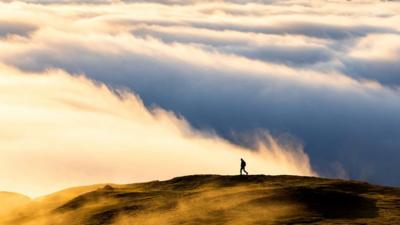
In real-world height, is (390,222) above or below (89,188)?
below

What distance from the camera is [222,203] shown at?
209ft

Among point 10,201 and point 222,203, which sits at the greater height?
point 10,201

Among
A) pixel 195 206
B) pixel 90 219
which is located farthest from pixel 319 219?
pixel 90 219

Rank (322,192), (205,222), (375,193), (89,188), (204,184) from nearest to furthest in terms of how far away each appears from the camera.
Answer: (205,222) → (322,192) → (375,193) → (204,184) → (89,188)

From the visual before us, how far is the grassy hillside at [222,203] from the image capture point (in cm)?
5721

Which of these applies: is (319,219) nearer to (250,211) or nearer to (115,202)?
(250,211)

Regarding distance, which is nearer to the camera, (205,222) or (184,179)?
(205,222)

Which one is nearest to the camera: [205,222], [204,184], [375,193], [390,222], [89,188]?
[390,222]

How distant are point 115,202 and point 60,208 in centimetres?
577

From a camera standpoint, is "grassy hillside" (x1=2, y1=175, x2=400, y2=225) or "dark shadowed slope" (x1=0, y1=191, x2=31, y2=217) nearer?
"grassy hillside" (x1=2, y1=175, x2=400, y2=225)

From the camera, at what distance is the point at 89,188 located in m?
83.1

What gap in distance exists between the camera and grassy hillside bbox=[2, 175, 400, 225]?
57.2 metres

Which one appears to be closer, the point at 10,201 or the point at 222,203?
the point at 222,203

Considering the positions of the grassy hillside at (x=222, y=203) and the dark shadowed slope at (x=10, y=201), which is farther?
the dark shadowed slope at (x=10, y=201)
